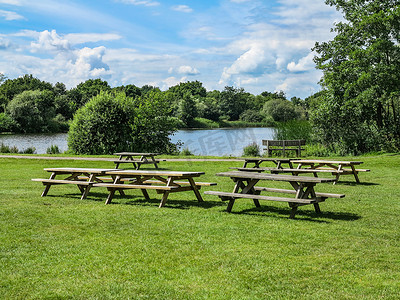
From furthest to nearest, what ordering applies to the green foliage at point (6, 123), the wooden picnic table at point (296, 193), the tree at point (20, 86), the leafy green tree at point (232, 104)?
the leafy green tree at point (232, 104) → the tree at point (20, 86) → the green foliage at point (6, 123) → the wooden picnic table at point (296, 193)

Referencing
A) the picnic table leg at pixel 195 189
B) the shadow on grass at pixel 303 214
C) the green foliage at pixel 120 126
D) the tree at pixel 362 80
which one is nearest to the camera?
the shadow on grass at pixel 303 214

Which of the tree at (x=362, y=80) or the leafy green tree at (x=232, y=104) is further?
the leafy green tree at (x=232, y=104)

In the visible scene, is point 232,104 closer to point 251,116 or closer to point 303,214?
point 251,116

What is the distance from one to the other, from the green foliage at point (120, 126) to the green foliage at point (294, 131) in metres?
7.29

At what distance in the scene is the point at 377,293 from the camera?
4395 mm

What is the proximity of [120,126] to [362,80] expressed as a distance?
601 inches

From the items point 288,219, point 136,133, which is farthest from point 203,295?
point 136,133

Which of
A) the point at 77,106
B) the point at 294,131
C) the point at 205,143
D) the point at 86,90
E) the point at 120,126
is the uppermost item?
the point at 86,90

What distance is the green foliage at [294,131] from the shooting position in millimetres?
30266

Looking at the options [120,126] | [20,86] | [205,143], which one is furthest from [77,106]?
[120,126]

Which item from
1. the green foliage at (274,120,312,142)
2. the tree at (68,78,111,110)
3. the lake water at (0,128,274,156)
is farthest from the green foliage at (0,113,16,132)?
the green foliage at (274,120,312,142)

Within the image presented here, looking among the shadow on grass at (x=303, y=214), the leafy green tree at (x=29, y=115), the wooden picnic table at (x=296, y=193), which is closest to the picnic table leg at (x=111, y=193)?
the wooden picnic table at (x=296, y=193)

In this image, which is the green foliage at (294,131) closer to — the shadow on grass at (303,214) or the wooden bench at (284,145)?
the wooden bench at (284,145)

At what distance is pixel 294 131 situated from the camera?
1195 inches
